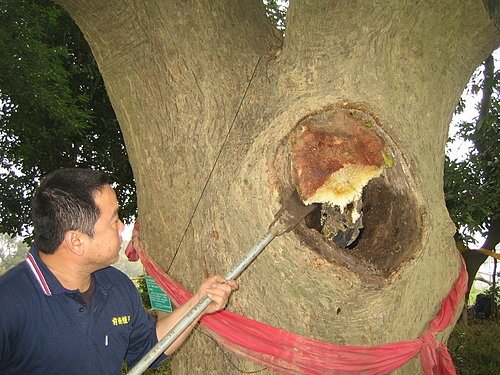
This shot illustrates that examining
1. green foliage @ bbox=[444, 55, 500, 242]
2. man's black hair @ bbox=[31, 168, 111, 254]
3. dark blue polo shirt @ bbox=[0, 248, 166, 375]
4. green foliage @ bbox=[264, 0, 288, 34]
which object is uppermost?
green foliage @ bbox=[264, 0, 288, 34]

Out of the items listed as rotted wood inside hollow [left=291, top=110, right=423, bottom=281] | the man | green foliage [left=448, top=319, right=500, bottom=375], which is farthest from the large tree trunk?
green foliage [left=448, top=319, right=500, bottom=375]

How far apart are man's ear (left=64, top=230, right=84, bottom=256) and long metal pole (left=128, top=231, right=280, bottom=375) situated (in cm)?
43

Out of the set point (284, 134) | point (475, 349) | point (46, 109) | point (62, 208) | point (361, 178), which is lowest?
point (475, 349)

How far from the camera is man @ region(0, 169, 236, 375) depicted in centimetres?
147

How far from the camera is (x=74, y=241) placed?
1585 millimetres

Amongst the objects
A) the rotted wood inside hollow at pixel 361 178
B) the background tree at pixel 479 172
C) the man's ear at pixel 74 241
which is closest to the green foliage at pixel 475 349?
the background tree at pixel 479 172

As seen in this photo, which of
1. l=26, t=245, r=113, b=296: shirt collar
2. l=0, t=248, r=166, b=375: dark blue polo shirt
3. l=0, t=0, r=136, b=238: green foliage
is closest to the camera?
l=0, t=248, r=166, b=375: dark blue polo shirt

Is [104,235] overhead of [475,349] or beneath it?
overhead

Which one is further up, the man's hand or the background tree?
the background tree

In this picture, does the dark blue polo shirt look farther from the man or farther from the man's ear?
the man's ear

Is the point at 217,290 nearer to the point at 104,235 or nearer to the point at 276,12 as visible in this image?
the point at 104,235

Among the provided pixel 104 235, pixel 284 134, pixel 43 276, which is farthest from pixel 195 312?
pixel 284 134

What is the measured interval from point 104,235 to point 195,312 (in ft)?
1.41

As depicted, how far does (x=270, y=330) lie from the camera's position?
174cm
